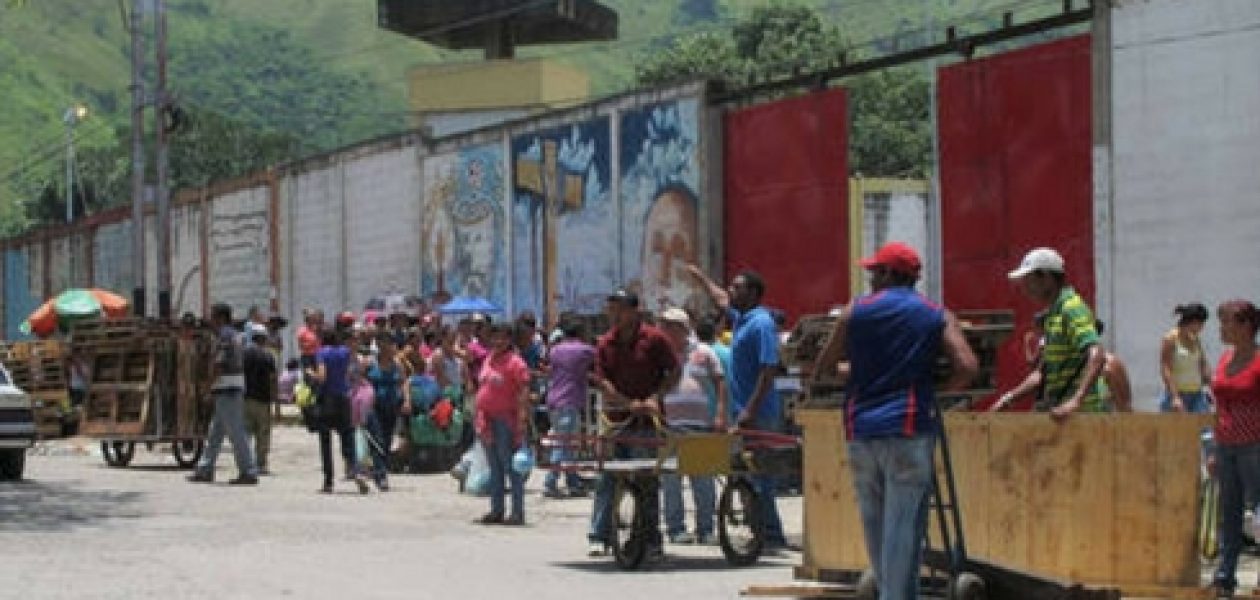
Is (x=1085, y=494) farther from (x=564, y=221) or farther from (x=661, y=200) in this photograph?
(x=564, y=221)

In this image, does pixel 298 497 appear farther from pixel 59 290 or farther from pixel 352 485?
pixel 59 290

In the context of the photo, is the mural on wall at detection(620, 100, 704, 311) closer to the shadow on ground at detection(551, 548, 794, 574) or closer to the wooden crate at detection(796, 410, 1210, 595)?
the shadow on ground at detection(551, 548, 794, 574)

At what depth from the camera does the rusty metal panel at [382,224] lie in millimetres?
36375

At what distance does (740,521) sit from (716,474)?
59cm

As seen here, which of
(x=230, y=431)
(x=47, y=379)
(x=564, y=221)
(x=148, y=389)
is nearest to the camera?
(x=230, y=431)

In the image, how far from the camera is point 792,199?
2647 cm

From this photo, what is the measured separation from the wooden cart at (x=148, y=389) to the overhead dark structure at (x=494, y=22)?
43.2 metres

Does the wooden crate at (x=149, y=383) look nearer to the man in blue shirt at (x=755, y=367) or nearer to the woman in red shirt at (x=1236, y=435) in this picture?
the man in blue shirt at (x=755, y=367)

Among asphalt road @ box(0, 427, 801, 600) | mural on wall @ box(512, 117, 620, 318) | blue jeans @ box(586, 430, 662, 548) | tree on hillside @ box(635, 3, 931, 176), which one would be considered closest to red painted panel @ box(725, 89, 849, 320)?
mural on wall @ box(512, 117, 620, 318)

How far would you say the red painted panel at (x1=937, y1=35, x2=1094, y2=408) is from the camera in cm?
2109

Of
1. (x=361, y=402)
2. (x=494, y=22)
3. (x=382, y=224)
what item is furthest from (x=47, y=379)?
(x=494, y=22)

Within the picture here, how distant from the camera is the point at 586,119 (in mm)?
30828

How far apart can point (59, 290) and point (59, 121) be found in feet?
460

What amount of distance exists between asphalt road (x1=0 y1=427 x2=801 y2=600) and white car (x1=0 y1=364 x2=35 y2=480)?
504 millimetres
